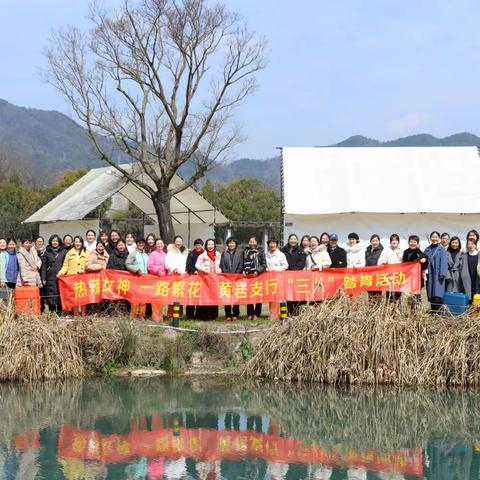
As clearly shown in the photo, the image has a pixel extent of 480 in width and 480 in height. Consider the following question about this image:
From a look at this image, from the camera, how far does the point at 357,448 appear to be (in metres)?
8.18

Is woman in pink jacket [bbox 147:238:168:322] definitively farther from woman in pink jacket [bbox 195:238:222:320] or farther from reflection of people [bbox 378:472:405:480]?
reflection of people [bbox 378:472:405:480]

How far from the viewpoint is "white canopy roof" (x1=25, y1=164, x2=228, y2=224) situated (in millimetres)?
25109

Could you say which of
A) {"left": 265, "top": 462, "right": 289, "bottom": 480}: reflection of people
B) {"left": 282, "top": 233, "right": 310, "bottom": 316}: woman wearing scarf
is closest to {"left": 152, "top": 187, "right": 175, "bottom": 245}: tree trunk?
{"left": 282, "top": 233, "right": 310, "bottom": 316}: woman wearing scarf

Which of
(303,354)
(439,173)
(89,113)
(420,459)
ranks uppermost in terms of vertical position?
(89,113)

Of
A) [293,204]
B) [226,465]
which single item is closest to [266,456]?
[226,465]

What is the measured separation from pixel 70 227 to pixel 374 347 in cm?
1633

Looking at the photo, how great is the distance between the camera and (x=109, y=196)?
81.4ft

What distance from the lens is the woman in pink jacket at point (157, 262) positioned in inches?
500

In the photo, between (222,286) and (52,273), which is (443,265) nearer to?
(222,286)

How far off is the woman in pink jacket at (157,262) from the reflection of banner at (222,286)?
18 cm

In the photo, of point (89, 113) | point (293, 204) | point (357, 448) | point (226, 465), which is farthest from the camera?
point (89, 113)

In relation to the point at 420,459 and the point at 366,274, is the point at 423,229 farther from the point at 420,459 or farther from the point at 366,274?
the point at 420,459

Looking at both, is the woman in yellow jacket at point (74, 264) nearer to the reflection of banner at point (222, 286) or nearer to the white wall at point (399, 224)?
the reflection of banner at point (222, 286)

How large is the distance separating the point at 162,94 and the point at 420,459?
21.0 metres
